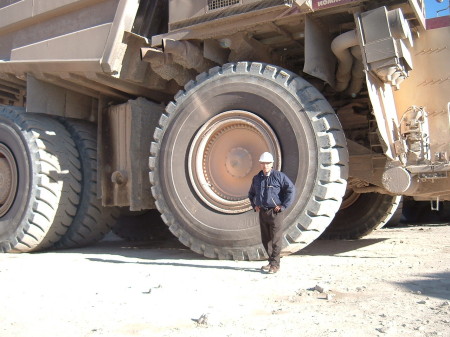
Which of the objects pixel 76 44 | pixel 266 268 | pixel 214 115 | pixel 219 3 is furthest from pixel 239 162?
pixel 76 44

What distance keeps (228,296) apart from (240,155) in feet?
6.85

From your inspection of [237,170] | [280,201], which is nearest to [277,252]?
[280,201]

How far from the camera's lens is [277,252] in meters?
4.60

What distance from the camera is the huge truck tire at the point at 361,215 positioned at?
24.0 feet

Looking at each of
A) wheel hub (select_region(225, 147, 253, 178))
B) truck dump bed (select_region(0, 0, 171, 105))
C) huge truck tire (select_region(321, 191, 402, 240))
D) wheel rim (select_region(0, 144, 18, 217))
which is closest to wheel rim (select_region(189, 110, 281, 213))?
wheel hub (select_region(225, 147, 253, 178))

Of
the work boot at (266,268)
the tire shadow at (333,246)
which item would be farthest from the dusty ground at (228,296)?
the tire shadow at (333,246)

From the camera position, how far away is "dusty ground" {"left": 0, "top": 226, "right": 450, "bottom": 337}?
2949mm

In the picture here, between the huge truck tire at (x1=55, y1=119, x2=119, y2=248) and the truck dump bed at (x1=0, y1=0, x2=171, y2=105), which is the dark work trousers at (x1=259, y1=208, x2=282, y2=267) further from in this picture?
the huge truck tire at (x1=55, y1=119, x2=119, y2=248)

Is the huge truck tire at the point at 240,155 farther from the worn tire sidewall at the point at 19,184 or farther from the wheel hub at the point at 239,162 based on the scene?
the worn tire sidewall at the point at 19,184

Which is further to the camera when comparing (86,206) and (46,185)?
(86,206)

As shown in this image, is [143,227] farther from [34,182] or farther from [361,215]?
[361,215]

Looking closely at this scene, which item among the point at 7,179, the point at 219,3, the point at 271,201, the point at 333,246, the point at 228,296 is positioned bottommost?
the point at 228,296

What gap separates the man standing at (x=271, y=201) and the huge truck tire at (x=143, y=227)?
3733mm

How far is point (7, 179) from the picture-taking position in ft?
23.1
